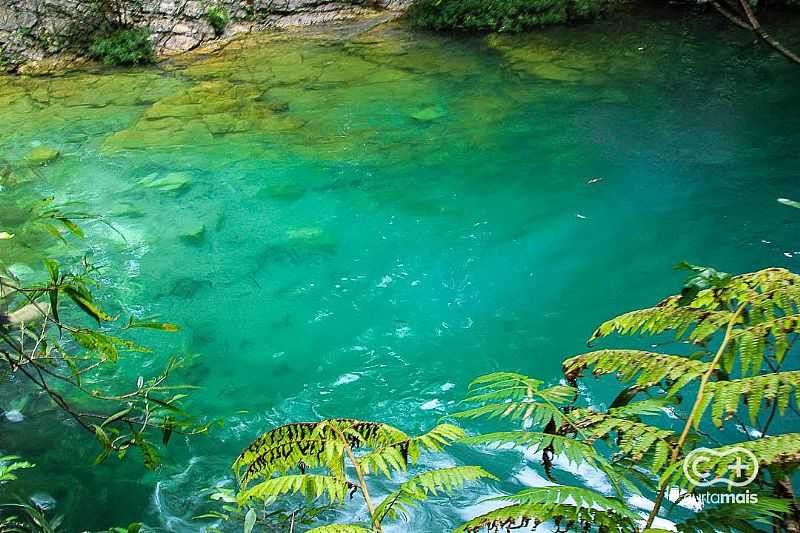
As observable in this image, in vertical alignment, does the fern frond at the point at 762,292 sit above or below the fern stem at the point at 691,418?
above

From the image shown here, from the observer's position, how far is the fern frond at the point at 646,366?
165cm

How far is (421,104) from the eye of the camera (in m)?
7.16

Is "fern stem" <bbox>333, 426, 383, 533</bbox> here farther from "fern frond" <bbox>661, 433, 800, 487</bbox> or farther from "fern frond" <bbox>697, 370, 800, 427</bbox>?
"fern frond" <bbox>697, 370, 800, 427</bbox>

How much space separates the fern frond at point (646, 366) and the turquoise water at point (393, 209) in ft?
4.28

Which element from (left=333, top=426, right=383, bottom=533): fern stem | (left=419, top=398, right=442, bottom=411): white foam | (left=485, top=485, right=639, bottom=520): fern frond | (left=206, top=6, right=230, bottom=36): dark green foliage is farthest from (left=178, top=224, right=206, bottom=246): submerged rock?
(left=206, top=6, right=230, bottom=36): dark green foliage

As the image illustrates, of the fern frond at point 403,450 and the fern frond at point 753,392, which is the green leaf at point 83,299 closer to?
the fern frond at point 403,450

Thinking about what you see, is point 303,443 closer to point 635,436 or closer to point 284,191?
point 635,436

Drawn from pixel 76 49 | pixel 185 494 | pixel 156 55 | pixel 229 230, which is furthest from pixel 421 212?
pixel 76 49

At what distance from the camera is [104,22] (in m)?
9.38

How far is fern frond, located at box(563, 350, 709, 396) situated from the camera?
165 centimetres

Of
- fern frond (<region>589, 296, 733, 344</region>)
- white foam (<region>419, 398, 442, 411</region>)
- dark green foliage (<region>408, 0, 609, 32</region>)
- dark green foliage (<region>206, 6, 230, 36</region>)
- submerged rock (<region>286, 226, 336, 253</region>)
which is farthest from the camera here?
dark green foliage (<region>206, 6, 230, 36</region>)

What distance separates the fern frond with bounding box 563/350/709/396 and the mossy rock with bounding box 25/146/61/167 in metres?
5.90

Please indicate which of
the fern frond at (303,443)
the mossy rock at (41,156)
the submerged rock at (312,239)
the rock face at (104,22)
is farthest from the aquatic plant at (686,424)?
the rock face at (104,22)

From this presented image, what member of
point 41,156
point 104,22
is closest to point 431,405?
point 41,156
